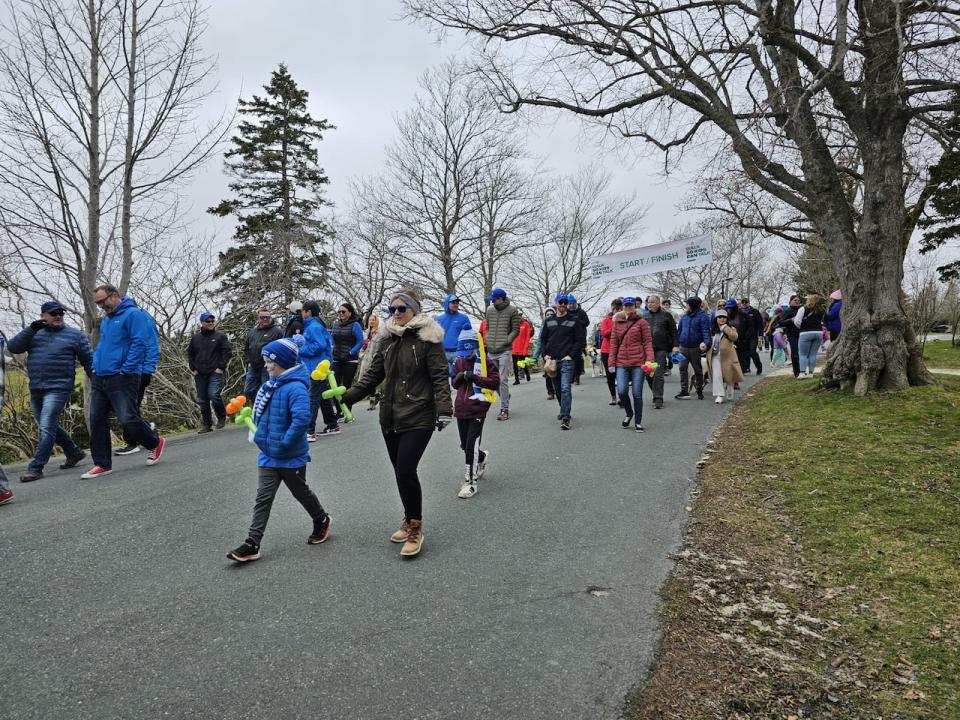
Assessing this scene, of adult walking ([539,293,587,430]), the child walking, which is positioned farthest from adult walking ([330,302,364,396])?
the child walking

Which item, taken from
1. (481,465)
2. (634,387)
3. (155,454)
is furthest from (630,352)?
(155,454)

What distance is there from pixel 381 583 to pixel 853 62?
A: 993 centimetres

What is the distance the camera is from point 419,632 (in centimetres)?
277

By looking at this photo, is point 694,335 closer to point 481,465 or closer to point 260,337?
point 481,465

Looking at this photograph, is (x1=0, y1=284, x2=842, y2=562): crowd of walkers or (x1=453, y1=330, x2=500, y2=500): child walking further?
(x1=453, y1=330, x2=500, y2=500): child walking

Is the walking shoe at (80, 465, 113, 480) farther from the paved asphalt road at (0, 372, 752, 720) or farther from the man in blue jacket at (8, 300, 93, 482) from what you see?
the man in blue jacket at (8, 300, 93, 482)

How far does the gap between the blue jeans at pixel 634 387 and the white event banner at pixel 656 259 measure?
28.3 ft

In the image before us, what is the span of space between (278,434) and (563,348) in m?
5.71

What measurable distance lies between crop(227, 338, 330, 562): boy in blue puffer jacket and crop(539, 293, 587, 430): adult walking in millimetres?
5247

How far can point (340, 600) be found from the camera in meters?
3.12

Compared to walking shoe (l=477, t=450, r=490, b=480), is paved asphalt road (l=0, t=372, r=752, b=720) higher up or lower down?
lower down

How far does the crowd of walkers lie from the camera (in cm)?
386

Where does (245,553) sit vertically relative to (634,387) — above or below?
below

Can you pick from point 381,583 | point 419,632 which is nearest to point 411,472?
point 381,583
